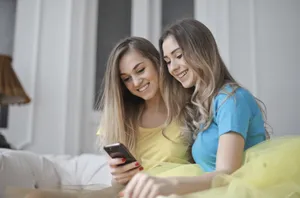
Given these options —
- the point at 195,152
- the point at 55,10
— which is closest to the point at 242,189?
the point at 195,152

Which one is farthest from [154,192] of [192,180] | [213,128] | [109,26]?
[109,26]

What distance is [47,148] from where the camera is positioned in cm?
218

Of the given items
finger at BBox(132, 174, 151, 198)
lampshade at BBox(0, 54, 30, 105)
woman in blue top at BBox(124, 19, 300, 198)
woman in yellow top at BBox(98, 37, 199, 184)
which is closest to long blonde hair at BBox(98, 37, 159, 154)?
woman in yellow top at BBox(98, 37, 199, 184)

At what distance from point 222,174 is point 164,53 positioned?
0.50 metres

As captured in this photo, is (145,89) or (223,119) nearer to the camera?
(223,119)

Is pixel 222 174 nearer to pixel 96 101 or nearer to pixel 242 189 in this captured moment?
pixel 242 189

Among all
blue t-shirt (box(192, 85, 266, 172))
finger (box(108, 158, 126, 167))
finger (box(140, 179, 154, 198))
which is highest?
blue t-shirt (box(192, 85, 266, 172))

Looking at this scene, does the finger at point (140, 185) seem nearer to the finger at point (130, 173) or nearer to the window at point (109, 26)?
the finger at point (130, 173)

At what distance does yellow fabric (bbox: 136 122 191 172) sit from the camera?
3.69 feet

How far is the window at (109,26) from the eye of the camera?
2348 mm

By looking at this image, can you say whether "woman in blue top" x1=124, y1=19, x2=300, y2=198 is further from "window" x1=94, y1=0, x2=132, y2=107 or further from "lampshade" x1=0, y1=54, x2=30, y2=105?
"window" x1=94, y1=0, x2=132, y2=107

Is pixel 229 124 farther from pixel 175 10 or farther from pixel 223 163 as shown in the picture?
pixel 175 10

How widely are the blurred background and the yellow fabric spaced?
3.50ft

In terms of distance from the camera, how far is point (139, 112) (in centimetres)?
132
